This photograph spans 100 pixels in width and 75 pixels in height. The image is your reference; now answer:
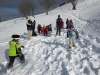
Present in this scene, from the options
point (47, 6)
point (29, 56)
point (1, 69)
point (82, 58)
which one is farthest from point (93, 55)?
point (47, 6)

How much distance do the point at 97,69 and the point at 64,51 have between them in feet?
12.5

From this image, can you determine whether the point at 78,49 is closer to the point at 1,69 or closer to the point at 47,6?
the point at 1,69

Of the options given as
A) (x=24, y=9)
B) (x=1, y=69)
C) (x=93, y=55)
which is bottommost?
(x=1, y=69)

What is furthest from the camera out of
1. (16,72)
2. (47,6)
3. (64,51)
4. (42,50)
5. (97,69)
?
(47,6)

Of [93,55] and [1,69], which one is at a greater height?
[93,55]

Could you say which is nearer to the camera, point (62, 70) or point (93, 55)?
point (62, 70)

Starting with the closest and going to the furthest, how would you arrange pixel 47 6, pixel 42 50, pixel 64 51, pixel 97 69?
pixel 97 69 < pixel 64 51 < pixel 42 50 < pixel 47 6

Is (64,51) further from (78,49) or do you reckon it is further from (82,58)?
(82,58)

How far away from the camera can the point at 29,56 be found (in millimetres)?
11211

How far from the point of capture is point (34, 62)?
9.81 m

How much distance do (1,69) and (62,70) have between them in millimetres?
3685

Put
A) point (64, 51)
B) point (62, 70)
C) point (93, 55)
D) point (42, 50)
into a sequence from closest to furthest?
point (62, 70) → point (93, 55) → point (64, 51) → point (42, 50)

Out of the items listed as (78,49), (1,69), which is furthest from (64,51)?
(1,69)

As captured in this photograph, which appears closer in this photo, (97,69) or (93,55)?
(97,69)
